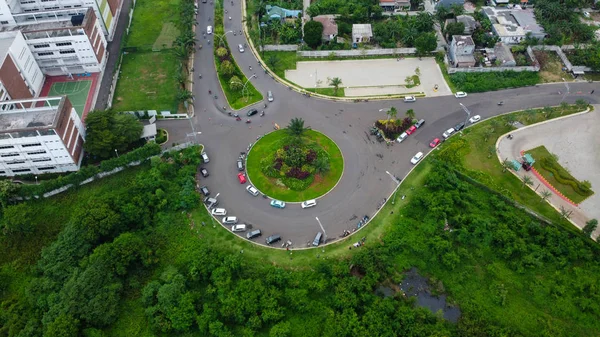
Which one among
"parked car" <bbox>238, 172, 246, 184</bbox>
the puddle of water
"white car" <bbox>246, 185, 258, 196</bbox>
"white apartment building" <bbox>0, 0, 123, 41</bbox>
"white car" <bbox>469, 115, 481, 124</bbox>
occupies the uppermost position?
"white apartment building" <bbox>0, 0, 123, 41</bbox>

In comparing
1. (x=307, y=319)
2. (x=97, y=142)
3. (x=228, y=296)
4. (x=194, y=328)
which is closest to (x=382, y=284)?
(x=307, y=319)

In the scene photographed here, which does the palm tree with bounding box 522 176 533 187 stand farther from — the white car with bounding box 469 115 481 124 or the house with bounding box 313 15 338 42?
the house with bounding box 313 15 338 42

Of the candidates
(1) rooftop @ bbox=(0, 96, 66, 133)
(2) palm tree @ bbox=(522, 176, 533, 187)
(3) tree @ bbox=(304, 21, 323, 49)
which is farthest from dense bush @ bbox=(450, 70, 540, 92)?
(1) rooftop @ bbox=(0, 96, 66, 133)

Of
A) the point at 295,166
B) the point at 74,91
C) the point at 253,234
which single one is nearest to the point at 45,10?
the point at 74,91

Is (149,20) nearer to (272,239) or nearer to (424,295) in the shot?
(272,239)

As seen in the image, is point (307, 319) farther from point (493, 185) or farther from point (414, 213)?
point (493, 185)

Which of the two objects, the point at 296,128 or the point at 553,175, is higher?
the point at 296,128
